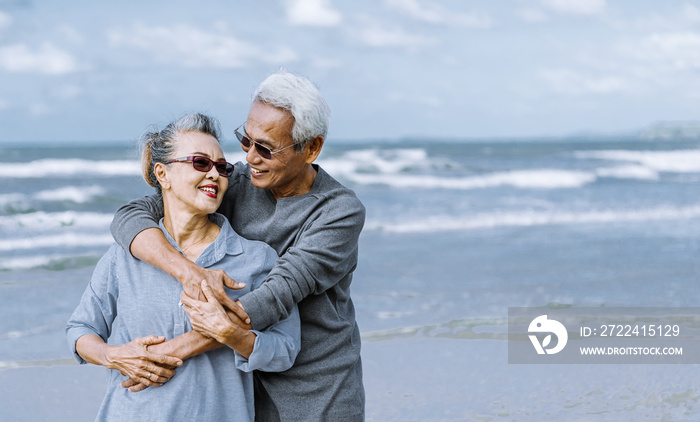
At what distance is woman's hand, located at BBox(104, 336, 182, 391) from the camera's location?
84.0 inches

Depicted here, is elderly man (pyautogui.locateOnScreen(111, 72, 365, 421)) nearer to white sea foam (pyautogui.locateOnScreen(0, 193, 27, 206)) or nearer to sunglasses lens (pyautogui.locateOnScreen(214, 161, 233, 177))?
sunglasses lens (pyautogui.locateOnScreen(214, 161, 233, 177))

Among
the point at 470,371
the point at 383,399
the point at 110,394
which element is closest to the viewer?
the point at 110,394

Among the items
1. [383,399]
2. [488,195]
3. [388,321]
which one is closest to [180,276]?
[383,399]

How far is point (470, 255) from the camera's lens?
894 centimetres

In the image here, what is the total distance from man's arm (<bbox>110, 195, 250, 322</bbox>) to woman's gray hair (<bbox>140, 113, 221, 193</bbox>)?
5.8 inches

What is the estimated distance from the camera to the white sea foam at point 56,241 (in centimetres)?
985

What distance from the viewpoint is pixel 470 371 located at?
498 cm

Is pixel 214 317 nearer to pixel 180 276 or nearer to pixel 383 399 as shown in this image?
pixel 180 276

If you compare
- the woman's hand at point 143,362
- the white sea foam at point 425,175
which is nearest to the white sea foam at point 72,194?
the white sea foam at point 425,175

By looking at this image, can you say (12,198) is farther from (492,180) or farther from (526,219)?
(492,180)

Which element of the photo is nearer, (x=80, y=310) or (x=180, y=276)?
(x=180, y=276)

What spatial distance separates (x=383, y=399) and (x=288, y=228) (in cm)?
243

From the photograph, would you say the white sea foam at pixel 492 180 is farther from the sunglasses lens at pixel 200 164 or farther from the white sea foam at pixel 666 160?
the sunglasses lens at pixel 200 164

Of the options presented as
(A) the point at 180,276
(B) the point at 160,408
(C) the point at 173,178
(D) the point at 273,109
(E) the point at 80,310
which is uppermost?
(D) the point at 273,109
